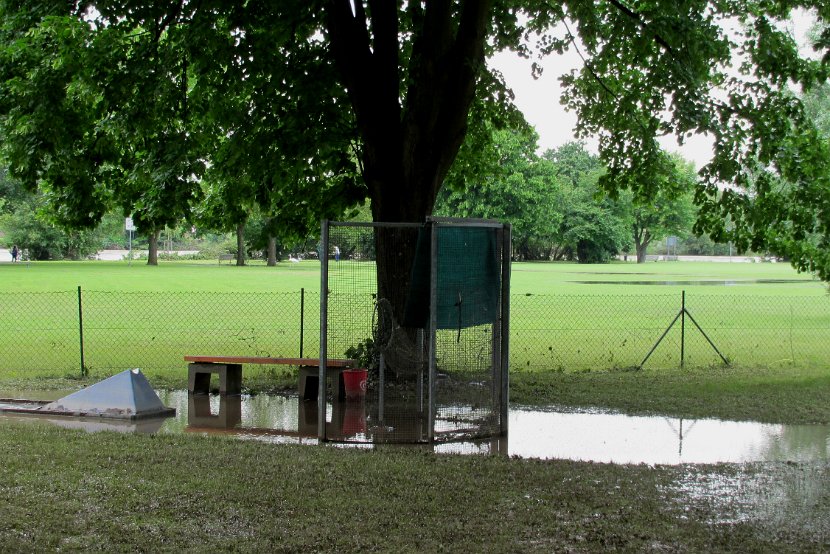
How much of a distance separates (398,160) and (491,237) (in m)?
3.70

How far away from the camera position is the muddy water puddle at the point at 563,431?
8930mm

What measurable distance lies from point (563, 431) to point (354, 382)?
9.91 ft

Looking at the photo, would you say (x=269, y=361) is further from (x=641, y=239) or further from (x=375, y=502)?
(x=641, y=239)

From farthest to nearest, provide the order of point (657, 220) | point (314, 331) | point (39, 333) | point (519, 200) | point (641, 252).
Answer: point (641, 252)
point (657, 220)
point (519, 200)
point (314, 331)
point (39, 333)

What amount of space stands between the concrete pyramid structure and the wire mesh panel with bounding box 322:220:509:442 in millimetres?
2249

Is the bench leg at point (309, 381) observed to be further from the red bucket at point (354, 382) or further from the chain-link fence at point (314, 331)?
the chain-link fence at point (314, 331)

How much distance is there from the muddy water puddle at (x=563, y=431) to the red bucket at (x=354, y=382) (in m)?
0.17

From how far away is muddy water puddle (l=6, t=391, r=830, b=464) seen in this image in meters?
8.93

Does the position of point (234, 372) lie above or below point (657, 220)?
below

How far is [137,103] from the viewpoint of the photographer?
12602mm

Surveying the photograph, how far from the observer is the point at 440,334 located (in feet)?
33.8

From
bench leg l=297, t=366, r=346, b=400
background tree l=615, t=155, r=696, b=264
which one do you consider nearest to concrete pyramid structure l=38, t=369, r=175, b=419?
bench leg l=297, t=366, r=346, b=400

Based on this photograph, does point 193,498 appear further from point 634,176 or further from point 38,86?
point 634,176

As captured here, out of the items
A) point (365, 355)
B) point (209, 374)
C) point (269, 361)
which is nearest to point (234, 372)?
point (209, 374)
